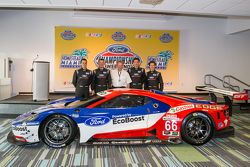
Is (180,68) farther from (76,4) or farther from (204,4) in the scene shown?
(76,4)

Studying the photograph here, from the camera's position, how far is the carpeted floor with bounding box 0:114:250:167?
392 cm

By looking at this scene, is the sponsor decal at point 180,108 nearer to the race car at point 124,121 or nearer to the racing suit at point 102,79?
the race car at point 124,121

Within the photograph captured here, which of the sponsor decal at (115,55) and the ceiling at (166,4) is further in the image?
the sponsor decal at (115,55)

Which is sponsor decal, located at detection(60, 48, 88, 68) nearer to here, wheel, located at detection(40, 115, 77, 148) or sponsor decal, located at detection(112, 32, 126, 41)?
sponsor decal, located at detection(112, 32, 126, 41)

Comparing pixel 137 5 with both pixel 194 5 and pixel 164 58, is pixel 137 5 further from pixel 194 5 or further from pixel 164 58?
pixel 164 58

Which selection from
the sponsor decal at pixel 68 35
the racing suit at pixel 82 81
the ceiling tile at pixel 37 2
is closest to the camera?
the ceiling tile at pixel 37 2

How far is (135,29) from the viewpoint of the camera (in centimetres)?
1006

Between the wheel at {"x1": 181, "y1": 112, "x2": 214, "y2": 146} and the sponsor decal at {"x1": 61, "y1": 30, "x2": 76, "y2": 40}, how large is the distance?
626 cm

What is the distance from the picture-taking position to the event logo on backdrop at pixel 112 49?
9828mm

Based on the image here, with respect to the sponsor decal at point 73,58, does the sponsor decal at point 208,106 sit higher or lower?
lower

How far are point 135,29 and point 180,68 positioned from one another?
7.23ft

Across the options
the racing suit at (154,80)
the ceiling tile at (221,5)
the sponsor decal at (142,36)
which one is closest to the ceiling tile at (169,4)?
the ceiling tile at (221,5)

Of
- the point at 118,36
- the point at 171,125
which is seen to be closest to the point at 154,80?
the point at 171,125

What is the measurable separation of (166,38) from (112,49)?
6.58 ft
